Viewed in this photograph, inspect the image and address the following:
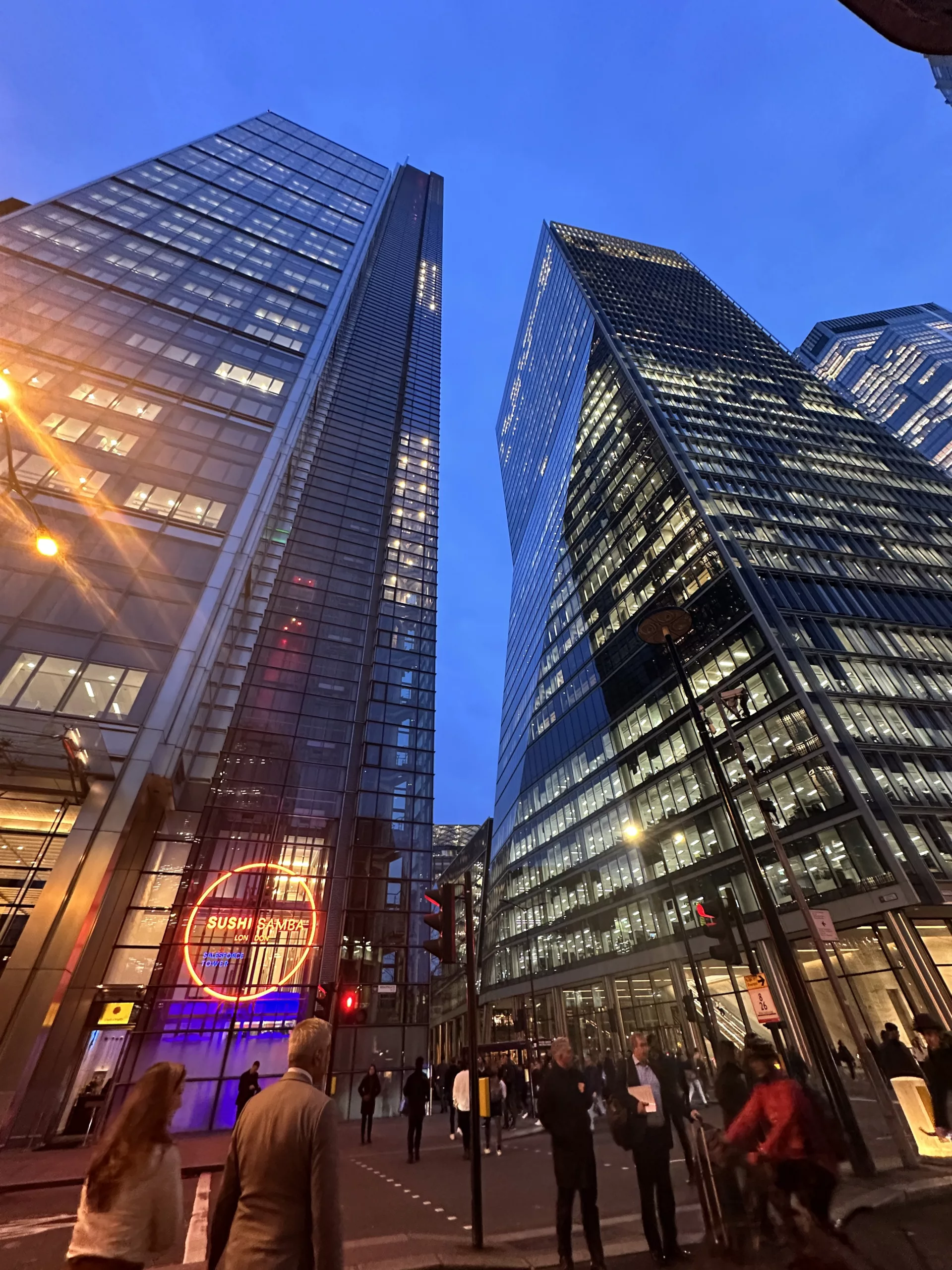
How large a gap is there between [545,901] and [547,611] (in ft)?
106

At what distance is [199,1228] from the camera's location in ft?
21.7

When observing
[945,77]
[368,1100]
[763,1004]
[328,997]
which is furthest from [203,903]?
[945,77]

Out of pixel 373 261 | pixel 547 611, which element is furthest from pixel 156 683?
pixel 373 261

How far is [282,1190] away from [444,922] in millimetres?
6197

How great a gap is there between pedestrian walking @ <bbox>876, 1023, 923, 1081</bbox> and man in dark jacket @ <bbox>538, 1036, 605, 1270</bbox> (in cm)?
985

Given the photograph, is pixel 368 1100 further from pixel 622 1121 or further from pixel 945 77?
pixel 945 77

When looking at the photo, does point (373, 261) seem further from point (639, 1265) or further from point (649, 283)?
point (639, 1265)

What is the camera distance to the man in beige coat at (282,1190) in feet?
8.80

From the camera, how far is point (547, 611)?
65938mm

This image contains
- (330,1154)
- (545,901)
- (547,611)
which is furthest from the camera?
(547,611)

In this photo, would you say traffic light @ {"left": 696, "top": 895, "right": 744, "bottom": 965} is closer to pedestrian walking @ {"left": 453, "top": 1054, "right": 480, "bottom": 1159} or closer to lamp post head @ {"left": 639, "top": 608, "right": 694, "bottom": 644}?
lamp post head @ {"left": 639, "top": 608, "right": 694, "bottom": 644}

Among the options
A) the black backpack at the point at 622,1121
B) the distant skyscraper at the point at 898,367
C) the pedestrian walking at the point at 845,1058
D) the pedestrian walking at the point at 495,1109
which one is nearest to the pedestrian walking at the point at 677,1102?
the black backpack at the point at 622,1121

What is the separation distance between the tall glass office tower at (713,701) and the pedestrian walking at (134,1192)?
9836mm

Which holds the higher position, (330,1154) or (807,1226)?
(330,1154)
